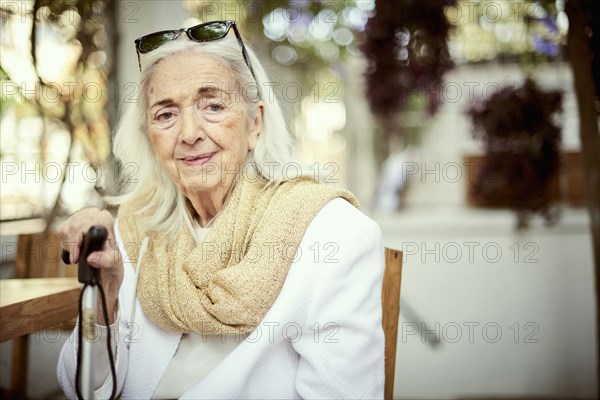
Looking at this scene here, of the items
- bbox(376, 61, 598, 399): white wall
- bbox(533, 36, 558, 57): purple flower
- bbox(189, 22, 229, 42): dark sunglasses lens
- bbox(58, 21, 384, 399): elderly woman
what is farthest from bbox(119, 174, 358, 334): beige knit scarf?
bbox(533, 36, 558, 57): purple flower

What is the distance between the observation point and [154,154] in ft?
4.22

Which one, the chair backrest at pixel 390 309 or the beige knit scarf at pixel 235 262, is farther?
the chair backrest at pixel 390 309

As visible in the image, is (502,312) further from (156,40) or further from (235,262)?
(156,40)

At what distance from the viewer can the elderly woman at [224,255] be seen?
1.09m

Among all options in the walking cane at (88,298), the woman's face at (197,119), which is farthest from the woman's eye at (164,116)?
the walking cane at (88,298)

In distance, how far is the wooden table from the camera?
1.29 metres

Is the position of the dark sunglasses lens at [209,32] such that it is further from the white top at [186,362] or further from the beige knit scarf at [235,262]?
the white top at [186,362]

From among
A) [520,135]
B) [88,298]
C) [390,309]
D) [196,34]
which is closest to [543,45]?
[520,135]

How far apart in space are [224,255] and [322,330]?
10.9 inches

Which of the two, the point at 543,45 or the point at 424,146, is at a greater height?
the point at 543,45

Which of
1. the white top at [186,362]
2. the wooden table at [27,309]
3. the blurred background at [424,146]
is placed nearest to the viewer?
the white top at [186,362]

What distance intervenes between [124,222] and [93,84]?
1.92 feet

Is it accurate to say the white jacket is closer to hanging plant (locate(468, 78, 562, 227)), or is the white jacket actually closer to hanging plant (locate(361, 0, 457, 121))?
hanging plant (locate(361, 0, 457, 121))

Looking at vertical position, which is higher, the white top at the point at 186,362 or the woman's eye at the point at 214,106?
the woman's eye at the point at 214,106
